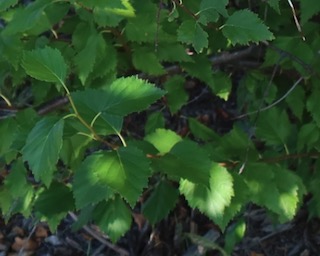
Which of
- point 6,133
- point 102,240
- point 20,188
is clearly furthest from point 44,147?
point 102,240

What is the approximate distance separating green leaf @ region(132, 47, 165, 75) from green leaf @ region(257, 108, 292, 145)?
535mm

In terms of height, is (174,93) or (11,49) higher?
(11,49)

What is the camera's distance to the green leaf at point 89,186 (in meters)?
1.49

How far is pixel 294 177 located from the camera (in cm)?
210

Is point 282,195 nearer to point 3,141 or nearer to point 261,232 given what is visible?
point 261,232

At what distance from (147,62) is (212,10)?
1.57 ft

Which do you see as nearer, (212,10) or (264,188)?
(212,10)

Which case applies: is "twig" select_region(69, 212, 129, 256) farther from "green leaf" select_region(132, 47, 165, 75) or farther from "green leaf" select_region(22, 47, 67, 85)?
"green leaf" select_region(22, 47, 67, 85)

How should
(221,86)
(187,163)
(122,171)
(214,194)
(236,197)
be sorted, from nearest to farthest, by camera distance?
(122,171) → (187,163) → (214,194) → (236,197) → (221,86)

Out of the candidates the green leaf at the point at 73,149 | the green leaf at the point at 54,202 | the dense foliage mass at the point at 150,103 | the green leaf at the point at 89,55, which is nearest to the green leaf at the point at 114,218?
the dense foliage mass at the point at 150,103

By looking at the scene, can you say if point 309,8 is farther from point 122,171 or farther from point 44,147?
point 44,147

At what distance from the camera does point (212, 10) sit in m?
1.61

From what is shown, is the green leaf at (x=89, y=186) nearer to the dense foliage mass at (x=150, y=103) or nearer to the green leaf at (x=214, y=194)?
the dense foliage mass at (x=150, y=103)

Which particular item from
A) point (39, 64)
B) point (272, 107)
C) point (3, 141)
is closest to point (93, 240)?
point (3, 141)
